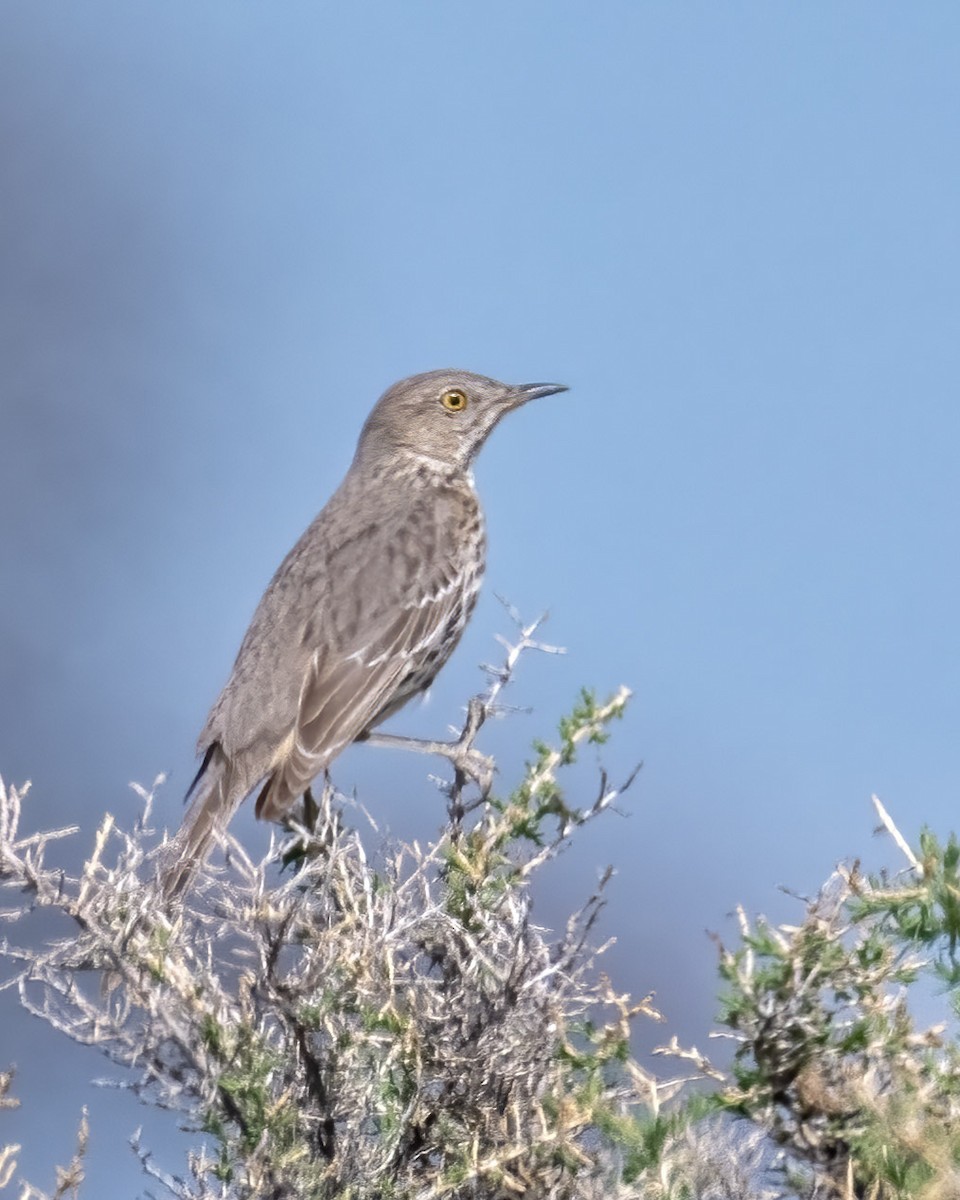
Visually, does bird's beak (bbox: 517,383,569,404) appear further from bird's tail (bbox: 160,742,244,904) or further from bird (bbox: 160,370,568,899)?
bird's tail (bbox: 160,742,244,904)


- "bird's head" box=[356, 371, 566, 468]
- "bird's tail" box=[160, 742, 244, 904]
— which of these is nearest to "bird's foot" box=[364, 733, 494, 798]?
"bird's tail" box=[160, 742, 244, 904]

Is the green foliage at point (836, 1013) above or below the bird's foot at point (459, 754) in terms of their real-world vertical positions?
below

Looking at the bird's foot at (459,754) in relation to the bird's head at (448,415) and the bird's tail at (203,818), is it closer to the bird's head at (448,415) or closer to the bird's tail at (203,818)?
the bird's tail at (203,818)

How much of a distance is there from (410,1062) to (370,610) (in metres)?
3.30

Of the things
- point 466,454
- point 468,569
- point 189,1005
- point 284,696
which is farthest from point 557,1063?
point 466,454

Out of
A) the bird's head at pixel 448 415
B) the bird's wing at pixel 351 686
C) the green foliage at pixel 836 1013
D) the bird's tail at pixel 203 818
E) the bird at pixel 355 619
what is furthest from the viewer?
the bird's head at pixel 448 415

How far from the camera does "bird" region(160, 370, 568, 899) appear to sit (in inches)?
236

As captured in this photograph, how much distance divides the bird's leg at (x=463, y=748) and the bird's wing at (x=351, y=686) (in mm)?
114

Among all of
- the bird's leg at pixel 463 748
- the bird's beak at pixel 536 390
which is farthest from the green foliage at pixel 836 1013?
the bird's beak at pixel 536 390

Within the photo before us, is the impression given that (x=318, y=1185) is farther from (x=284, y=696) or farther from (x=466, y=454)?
(x=466, y=454)

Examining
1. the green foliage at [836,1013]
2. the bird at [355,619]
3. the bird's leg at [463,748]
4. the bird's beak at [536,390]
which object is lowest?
the green foliage at [836,1013]

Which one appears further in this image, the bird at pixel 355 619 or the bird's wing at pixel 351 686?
the bird at pixel 355 619

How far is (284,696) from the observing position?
20.6ft

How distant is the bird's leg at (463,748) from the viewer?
488cm
